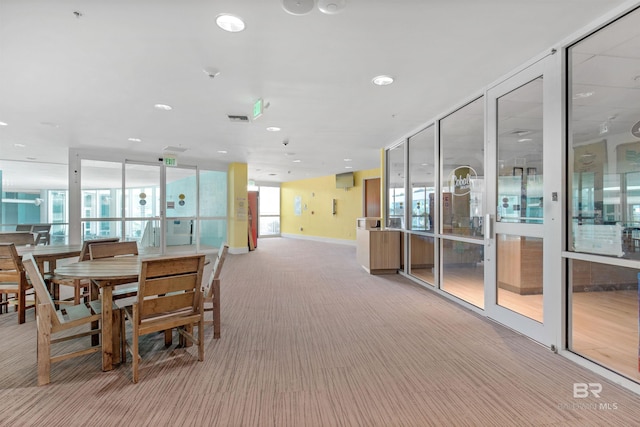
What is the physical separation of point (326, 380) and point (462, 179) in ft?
11.5

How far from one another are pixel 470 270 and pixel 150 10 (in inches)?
257

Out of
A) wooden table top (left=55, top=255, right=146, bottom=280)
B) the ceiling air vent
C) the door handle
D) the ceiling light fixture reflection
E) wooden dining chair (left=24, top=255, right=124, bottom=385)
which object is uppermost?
the ceiling air vent

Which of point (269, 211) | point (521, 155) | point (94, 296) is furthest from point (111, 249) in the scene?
point (269, 211)

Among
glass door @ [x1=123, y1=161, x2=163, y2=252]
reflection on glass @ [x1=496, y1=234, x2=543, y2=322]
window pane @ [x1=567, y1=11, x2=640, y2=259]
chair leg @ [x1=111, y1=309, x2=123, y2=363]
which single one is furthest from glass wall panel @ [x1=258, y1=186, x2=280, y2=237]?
window pane @ [x1=567, y1=11, x2=640, y2=259]

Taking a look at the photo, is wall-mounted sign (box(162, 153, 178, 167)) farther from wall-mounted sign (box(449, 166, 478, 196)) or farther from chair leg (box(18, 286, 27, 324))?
wall-mounted sign (box(449, 166, 478, 196))

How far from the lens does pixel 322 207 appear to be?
1288cm

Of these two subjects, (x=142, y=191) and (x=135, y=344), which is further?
(x=142, y=191)

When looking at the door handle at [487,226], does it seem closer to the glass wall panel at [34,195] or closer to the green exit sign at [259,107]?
the green exit sign at [259,107]

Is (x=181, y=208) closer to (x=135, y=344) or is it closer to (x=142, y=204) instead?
(x=142, y=204)

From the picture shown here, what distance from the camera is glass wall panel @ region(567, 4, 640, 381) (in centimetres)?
244

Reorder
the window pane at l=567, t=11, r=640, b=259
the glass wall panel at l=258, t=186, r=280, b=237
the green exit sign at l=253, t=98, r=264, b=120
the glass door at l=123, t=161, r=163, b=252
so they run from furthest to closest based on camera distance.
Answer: the glass wall panel at l=258, t=186, r=280, b=237, the glass door at l=123, t=161, r=163, b=252, the green exit sign at l=253, t=98, r=264, b=120, the window pane at l=567, t=11, r=640, b=259

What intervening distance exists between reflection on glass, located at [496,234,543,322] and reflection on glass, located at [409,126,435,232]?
1469 mm

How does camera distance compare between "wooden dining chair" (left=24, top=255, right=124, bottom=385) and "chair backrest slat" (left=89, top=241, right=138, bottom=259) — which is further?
"chair backrest slat" (left=89, top=241, right=138, bottom=259)

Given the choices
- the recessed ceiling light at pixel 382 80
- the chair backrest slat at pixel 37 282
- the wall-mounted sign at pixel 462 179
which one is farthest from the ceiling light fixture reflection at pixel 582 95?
the chair backrest slat at pixel 37 282
